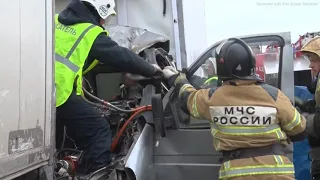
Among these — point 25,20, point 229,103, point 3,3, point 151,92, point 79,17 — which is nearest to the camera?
point 3,3

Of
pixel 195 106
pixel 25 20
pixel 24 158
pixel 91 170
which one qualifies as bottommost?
pixel 91 170

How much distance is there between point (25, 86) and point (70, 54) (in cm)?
138

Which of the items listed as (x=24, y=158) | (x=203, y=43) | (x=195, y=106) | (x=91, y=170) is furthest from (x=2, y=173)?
(x=203, y=43)

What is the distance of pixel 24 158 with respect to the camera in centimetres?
214

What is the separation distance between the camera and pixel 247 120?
2795 millimetres

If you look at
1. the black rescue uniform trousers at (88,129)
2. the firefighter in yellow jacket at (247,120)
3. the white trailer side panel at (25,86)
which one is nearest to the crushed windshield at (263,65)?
the firefighter in yellow jacket at (247,120)

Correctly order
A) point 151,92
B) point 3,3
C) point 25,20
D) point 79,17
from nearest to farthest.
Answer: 1. point 3,3
2. point 25,20
3. point 79,17
4. point 151,92

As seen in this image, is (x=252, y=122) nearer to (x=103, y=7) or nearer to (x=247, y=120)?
(x=247, y=120)

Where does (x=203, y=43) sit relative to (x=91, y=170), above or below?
above

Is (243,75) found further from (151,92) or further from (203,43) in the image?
(203,43)

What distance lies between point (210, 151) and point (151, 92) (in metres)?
0.88

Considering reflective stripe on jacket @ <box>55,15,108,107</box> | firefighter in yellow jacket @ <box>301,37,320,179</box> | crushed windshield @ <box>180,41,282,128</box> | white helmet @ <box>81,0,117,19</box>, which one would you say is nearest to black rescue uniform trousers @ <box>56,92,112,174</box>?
reflective stripe on jacket @ <box>55,15,108,107</box>

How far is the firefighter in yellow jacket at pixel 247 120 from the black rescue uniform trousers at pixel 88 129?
99cm

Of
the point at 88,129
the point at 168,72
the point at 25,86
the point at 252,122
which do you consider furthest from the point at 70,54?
the point at 252,122
